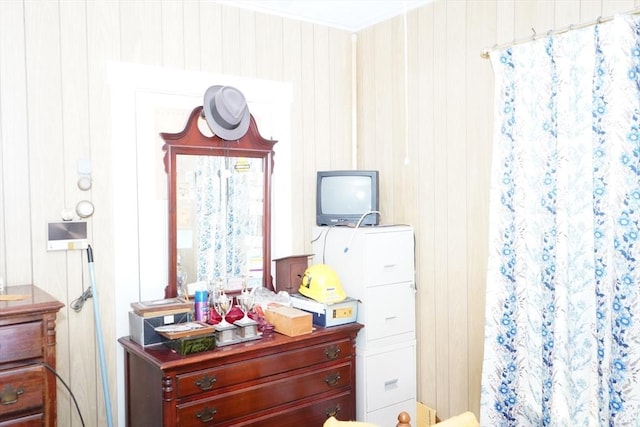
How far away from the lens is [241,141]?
2.92 metres

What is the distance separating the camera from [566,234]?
2.23 meters

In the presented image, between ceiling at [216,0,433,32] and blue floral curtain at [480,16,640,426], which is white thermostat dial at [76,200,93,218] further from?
blue floral curtain at [480,16,640,426]

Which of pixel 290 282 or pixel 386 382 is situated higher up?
pixel 290 282

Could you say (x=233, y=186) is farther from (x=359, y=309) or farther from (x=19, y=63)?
(x=19, y=63)

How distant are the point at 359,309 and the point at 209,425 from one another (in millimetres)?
961

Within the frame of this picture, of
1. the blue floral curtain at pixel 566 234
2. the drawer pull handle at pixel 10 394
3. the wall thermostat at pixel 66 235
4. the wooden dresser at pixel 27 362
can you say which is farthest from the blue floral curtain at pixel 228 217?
the blue floral curtain at pixel 566 234

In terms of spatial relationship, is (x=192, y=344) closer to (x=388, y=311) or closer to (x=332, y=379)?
(x=332, y=379)

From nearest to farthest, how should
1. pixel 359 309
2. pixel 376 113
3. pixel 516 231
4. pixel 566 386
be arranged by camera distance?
pixel 566 386 < pixel 516 231 < pixel 359 309 < pixel 376 113

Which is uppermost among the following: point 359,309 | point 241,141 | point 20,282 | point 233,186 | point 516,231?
point 241,141

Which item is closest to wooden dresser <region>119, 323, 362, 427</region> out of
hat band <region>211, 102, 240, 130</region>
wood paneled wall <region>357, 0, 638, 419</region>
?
wood paneled wall <region>357, 0, 638, 419</region>

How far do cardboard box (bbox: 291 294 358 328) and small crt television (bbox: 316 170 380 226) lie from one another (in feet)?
1.54

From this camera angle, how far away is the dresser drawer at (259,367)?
2252 mm

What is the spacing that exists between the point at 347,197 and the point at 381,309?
26.0 inches

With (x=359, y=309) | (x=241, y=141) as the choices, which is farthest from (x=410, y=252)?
(x=241, y=141)
